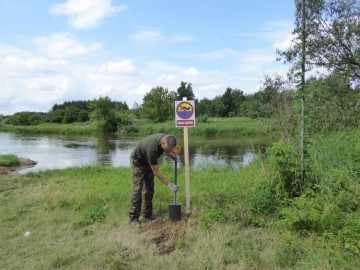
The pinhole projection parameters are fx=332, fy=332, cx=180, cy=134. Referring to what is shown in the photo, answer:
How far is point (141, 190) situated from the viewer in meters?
5.36

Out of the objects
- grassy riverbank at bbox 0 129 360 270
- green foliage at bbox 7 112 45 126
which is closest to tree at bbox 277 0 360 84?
grassy riverbank at bbox 0 129 360 270

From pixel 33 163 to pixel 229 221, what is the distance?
15949 mm

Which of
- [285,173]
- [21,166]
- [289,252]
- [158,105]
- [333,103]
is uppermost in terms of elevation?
[158,105]

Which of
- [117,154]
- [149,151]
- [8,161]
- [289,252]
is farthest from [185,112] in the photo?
[117,154]

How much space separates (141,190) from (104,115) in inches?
1868

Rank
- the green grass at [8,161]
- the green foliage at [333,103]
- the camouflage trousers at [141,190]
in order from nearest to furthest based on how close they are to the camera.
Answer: the camouflage trousers at [141,190] → the green foliage at [333,103] → the green grass at [8,161]

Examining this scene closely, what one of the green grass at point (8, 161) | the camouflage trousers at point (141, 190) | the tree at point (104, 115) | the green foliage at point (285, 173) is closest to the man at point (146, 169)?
the camouflage trousers at point (141, 190)

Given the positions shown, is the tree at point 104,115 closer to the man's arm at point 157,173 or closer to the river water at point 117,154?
the river water at point 117,154

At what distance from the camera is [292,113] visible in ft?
36.3

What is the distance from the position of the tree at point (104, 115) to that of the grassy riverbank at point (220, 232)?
44.8 metres

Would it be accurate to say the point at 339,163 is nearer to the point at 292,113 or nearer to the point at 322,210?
the point at 322,210

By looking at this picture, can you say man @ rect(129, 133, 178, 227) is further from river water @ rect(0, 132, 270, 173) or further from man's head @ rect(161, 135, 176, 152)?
river water @ rect(0, 132, 270, 173)

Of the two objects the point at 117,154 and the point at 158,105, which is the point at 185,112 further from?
the point at 158,105

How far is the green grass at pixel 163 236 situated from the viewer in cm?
357
